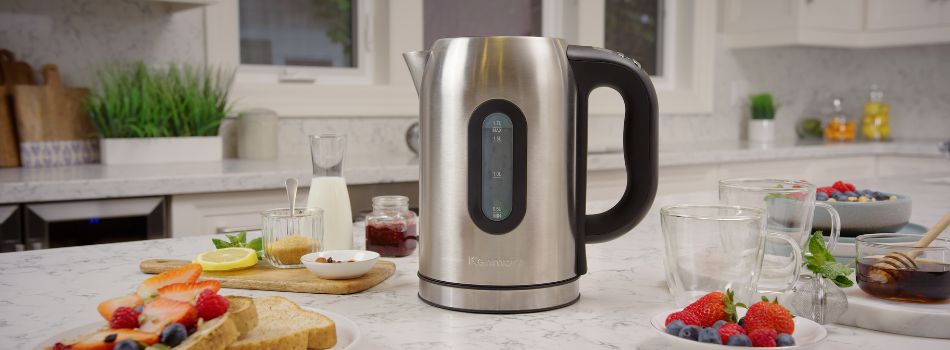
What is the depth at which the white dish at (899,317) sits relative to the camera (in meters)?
0.82

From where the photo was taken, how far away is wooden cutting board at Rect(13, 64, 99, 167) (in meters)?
2.41

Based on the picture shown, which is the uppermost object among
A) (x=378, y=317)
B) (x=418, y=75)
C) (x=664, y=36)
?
(x=664, y=36)

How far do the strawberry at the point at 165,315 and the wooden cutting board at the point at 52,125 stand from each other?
198 centimetres

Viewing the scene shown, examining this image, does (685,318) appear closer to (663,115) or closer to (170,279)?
(170,279)

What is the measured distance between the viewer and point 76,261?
1.19 metres

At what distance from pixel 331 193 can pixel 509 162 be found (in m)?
0.42

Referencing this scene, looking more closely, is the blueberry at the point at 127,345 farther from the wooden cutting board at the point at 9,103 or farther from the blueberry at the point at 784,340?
the wooden cutting board at the point at 9,103

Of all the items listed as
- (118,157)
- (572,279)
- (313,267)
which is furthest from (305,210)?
(118,157)

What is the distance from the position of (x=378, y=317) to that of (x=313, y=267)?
0.16m

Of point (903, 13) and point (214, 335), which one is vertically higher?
point (903, 13)

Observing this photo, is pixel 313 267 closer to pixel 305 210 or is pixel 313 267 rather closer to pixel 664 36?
pixel 305 210

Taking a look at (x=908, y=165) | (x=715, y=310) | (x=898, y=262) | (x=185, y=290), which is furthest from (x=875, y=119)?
(x=185, y=290)

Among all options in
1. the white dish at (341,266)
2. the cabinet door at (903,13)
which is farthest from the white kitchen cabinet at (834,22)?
the white dish at (341,266)

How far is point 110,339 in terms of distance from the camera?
67 centimetres
